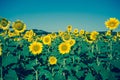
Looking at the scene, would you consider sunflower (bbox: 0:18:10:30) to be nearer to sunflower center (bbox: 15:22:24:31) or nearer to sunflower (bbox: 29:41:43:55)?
sunflower center (bbox: 15:22:24:31)

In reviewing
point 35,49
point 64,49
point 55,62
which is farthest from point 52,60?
point 64,49

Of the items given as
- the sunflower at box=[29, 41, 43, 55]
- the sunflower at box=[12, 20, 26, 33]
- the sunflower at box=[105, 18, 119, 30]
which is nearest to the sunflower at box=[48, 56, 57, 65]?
A: the sunflower at box=[29, 41, 43, 55]

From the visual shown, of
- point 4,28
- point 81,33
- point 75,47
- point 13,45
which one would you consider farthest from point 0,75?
point 81,33

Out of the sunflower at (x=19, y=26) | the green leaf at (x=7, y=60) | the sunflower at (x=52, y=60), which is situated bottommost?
the sunflower at (x=52, y=60)

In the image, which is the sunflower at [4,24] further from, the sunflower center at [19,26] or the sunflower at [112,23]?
the sunflower at [112,23]

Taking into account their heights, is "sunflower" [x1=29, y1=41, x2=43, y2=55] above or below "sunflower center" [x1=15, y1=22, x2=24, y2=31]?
below

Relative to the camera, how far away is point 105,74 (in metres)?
4.45

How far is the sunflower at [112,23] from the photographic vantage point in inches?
251

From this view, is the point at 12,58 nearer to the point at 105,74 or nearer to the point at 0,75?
the point at 0,75

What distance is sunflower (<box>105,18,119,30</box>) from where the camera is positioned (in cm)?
638

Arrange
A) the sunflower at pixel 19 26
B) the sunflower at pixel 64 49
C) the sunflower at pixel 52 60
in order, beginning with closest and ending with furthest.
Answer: the sunflower at pixel 52 60 < the sunflower at pixel 19 26 < the sunflower at pixel 64 49

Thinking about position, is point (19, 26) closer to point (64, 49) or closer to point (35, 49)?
point (35, 49)

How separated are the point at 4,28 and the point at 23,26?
36.7 inches

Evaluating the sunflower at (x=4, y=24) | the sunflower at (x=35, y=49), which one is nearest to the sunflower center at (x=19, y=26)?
the sunflower at (x=4, y=24)
